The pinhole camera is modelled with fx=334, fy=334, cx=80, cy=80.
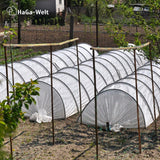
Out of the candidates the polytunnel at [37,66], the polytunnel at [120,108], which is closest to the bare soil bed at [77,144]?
the polytunnel at [120,108]

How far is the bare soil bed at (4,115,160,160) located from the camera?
9.78 metres

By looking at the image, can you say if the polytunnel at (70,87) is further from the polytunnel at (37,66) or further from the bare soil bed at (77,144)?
the polytunnel at (37,66)

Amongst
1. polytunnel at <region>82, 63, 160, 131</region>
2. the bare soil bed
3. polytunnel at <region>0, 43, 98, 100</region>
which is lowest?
the bare soil bed

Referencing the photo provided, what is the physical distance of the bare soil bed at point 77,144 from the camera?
32.1 ft

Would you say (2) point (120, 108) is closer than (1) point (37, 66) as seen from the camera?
Yes

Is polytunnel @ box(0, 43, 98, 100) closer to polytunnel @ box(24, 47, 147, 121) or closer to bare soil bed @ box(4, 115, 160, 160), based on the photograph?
polytunnel @ box(24, 47, 147, 121)

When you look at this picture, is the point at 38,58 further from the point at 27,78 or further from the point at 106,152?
the point at 106,152

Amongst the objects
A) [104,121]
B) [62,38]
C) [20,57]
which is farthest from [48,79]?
[62,38]

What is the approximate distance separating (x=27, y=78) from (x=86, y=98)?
3.25 meters

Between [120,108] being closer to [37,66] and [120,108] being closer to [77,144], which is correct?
[77,144]

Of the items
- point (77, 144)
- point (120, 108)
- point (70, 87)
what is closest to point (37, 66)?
point (70, 87)

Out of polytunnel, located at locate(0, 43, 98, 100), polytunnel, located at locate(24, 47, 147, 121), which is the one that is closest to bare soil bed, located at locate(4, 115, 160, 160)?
polytunnel, located at locate(24, 47, 147, 121)

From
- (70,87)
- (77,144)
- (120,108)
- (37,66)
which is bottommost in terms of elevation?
(77,144)

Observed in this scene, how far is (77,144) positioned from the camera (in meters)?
10.7
